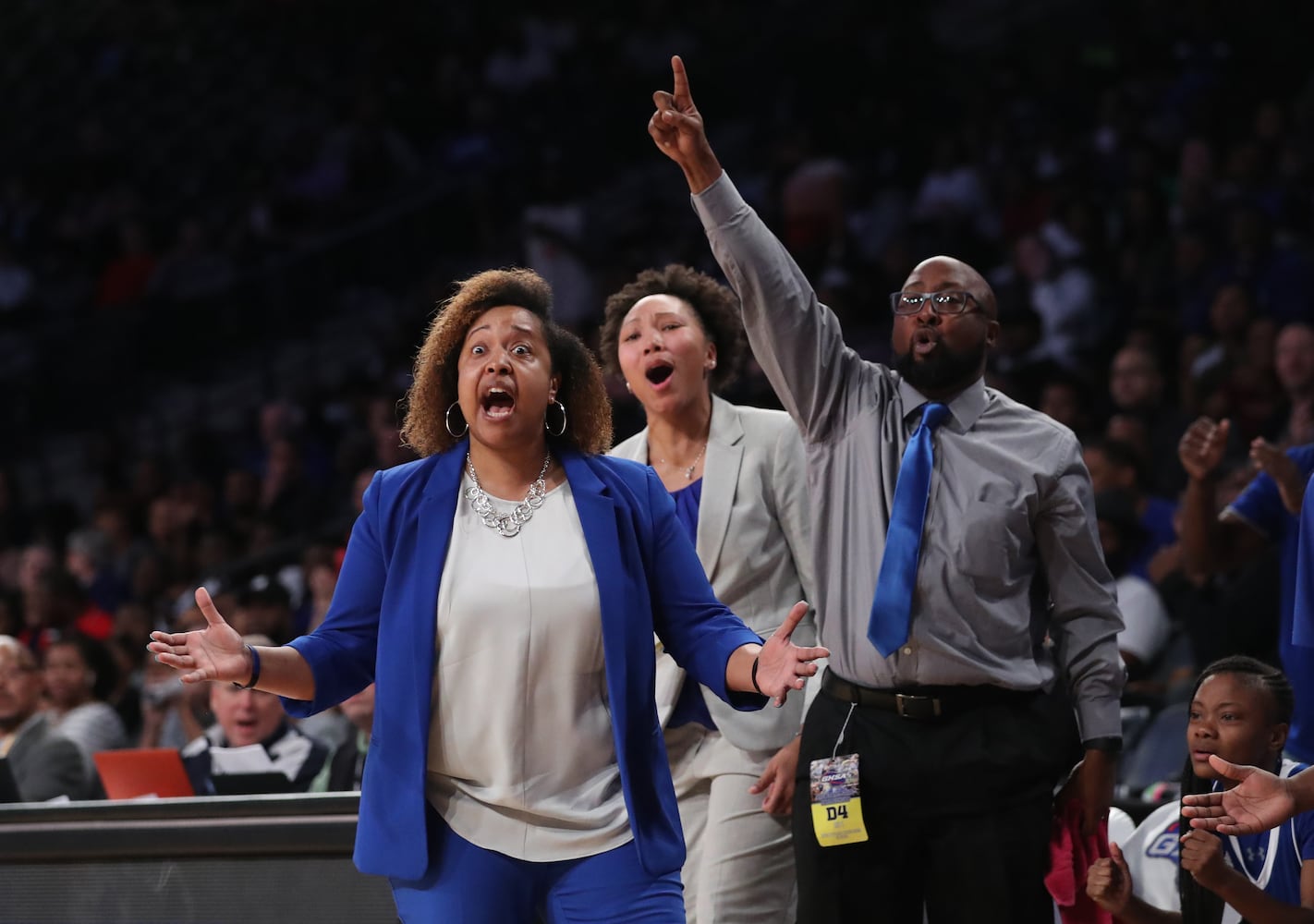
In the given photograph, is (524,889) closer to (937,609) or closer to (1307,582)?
(937,609)

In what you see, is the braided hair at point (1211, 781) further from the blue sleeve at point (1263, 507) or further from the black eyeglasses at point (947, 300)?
the black eyeglasses at point (947, 300)

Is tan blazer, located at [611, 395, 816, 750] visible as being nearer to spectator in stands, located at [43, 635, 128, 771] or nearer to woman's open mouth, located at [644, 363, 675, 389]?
woman's open mouth, located at [644, 363, 675, 389]

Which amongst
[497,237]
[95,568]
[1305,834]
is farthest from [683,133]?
[497,237]

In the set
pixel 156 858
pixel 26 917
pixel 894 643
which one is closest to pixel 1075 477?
pixel 894 643

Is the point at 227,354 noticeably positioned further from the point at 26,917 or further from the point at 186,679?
the point at 186,679

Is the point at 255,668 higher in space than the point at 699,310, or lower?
lower

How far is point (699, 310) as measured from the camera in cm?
426

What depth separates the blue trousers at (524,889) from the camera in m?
2.84

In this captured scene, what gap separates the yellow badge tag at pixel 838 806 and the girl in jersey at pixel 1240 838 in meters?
0.48

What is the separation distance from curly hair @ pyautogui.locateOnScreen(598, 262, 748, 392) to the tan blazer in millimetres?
294

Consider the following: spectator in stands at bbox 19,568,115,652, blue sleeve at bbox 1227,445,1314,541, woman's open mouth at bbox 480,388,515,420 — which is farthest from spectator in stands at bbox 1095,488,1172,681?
spectator in stands at bbox 19,568,115,652

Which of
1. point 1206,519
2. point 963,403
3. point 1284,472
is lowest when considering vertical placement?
point 1206,519

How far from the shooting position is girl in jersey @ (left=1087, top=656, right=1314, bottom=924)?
3.49 m

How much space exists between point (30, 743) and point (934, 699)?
3472 mm
